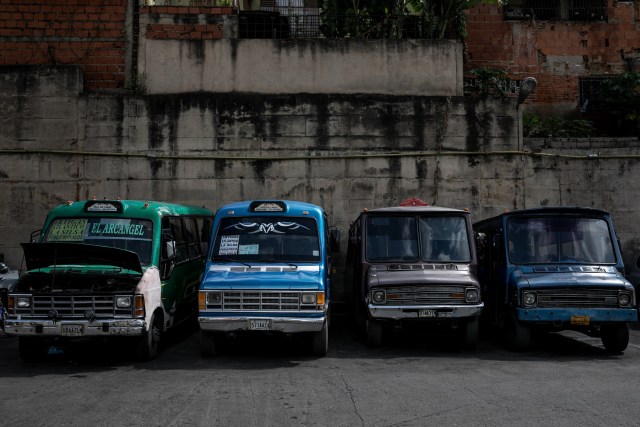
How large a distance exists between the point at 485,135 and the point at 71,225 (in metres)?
9.78

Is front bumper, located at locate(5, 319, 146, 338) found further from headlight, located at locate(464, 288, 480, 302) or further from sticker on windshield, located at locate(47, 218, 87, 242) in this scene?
headlight, located at locate(464, 288, 480, 302)

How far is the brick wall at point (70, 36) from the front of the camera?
52.7ft

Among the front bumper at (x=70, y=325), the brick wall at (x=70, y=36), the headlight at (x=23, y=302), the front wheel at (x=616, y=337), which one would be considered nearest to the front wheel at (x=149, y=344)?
the front bumper at (x=70, y=325)

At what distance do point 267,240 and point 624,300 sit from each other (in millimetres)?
5721

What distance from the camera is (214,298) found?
9812 millimetres

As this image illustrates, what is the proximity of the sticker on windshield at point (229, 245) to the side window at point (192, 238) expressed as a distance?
2.10 metres

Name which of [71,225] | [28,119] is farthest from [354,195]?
[28,119]

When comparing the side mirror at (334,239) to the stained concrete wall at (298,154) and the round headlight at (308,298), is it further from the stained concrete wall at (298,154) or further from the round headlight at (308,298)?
the stained concrete wall at (298,154)

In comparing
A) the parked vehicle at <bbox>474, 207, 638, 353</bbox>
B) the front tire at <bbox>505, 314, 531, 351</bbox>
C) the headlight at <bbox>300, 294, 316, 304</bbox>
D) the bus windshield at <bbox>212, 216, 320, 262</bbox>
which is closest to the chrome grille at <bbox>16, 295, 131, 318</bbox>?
the bus windshield at <bbox>212, 216, 320, 262</bbox>

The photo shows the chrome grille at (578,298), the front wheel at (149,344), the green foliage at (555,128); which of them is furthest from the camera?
the green foliage at (555,128)

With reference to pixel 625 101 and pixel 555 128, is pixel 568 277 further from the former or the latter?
pixel 625 101

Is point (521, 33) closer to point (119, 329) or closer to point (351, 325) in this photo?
point (351, 325)

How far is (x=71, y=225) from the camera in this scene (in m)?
10.9

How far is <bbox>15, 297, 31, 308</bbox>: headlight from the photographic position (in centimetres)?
930
